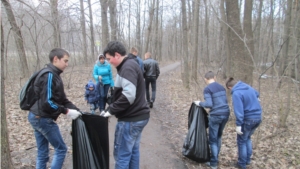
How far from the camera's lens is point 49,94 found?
7.59 feet

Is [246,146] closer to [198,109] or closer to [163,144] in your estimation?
[198,109]

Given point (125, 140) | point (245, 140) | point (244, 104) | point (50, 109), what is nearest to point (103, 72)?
point (50, 109)

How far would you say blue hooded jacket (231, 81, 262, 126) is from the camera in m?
3.38

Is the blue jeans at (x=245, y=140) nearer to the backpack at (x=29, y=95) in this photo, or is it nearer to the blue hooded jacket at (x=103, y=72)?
the backpack at (x=29, y=95)

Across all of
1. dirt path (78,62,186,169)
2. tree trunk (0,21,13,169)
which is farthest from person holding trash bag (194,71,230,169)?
tree trunk (0,21,13,169)

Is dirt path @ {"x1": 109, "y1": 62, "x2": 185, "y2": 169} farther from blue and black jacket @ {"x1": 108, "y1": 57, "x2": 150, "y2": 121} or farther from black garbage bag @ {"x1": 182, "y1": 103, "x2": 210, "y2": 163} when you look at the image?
blue and black jacket @ {"x1": 108, "y1": 57, "x2": 150, "y2": 121}

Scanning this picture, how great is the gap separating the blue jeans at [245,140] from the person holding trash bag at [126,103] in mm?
1990

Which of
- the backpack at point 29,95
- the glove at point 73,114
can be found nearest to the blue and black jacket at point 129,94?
the glove at point 73,114

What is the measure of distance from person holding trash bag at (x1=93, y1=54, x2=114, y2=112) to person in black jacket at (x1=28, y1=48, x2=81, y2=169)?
282 centimetres

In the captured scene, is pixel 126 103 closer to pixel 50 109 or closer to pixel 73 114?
pixel 73 114

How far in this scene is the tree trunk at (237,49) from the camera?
5.30m

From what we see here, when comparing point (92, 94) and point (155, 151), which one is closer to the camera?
point (155, 151)

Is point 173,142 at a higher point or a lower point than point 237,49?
lower

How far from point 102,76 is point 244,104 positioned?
3.57 m
